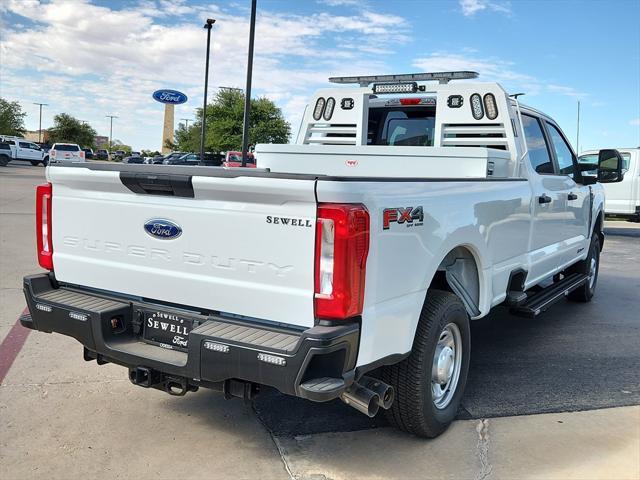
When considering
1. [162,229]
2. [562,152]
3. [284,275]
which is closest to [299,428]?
[284,275]

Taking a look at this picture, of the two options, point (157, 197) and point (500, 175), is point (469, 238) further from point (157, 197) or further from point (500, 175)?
point (157, 197)

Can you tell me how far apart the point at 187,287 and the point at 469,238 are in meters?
1.70

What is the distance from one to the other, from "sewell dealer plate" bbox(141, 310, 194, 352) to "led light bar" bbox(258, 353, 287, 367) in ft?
1.76

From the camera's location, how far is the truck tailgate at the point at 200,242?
9.77 feet

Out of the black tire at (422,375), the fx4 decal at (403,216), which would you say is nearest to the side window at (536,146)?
the black tire at (422,375)

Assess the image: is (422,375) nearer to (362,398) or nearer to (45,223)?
(362,398)

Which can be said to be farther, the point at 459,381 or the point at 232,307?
the point at 459,381

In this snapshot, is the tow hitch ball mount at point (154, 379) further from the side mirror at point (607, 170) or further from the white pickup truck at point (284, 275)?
the side mirror at point (607, 170)

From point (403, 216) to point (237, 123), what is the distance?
2222 inches

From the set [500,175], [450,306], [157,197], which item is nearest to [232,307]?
[157,197]

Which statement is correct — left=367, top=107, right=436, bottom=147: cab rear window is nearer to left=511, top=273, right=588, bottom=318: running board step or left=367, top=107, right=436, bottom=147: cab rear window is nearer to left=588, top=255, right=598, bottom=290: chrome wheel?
left=511, top=273, right=588, bottom=318: running board step

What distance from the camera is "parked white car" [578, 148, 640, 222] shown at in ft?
54.7

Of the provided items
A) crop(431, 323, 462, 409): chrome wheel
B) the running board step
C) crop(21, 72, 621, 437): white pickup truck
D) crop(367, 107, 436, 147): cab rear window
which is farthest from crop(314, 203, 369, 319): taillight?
crop(367, 107, 436, 147): cab rear window

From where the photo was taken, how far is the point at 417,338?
11.6 ft
